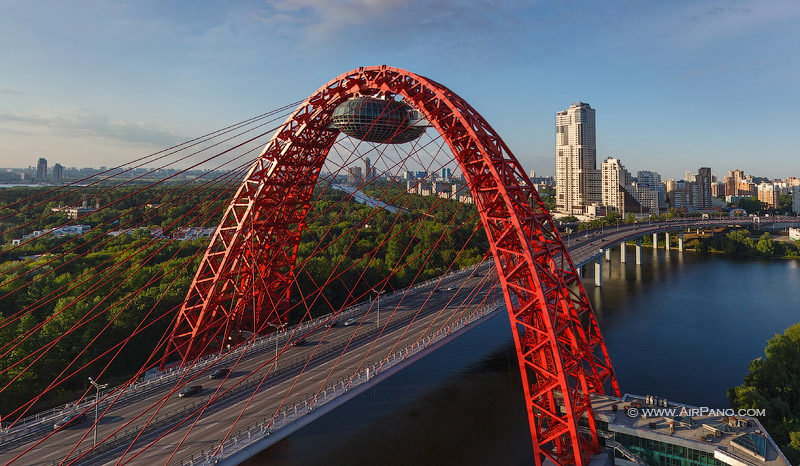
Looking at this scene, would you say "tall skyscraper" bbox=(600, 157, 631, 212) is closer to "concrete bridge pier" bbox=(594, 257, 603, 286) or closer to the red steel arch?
"concrete bridge pier" bbox=(594, 257, 603, 286)

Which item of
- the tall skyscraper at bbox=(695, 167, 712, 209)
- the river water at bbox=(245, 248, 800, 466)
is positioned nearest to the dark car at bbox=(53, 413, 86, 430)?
the river water at bbox=(245, 248, 800, 466)

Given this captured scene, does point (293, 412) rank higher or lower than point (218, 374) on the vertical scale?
higher

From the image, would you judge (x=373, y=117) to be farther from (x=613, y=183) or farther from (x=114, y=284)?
(x=613, y=183)

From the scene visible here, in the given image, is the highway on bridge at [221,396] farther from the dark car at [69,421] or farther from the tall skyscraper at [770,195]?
the tall skyscraper at [770,195]

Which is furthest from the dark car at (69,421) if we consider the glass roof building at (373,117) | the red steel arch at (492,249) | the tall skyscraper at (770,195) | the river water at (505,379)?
the tall skyscraper at (770,195)

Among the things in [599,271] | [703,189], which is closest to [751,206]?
[703,189]

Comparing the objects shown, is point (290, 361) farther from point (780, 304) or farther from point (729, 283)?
point (729, 283)
